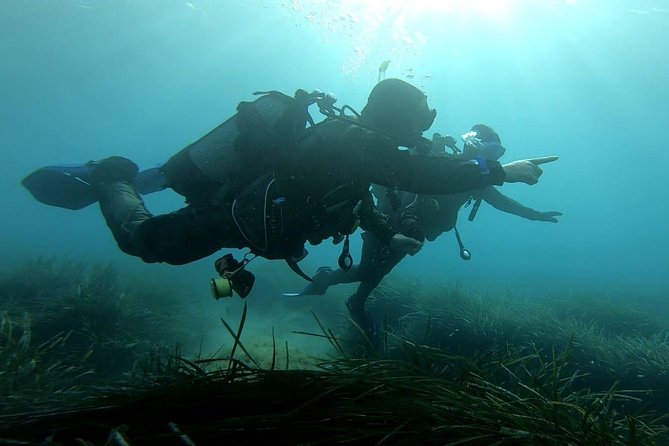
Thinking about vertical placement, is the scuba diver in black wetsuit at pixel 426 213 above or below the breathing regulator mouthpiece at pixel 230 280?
above

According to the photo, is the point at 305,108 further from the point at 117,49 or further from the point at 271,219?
the point at 117,49

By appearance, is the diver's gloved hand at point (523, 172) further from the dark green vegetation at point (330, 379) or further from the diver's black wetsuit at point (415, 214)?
the diver's black wetsuit at point (415, 214)

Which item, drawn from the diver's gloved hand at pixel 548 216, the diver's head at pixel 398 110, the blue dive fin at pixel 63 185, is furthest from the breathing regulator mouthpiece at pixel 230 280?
the diver's gloved hand at pixel 548 216

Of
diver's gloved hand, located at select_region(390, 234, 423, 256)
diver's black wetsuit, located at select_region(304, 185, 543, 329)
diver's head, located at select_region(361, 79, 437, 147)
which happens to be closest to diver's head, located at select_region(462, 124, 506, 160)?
diver's black wetsuit, located at select_region(304, 185, 543, 329)

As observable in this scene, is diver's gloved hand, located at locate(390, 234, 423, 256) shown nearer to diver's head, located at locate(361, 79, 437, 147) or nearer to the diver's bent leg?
A: diver's head, located at locate(361, 79, 437, 147)

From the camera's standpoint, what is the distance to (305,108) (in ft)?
10.7

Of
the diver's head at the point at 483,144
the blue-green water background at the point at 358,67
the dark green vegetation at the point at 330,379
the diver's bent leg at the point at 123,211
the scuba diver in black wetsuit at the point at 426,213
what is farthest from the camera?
the blue-green water background at the point at 358,67

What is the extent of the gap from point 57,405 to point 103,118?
85.6 metres

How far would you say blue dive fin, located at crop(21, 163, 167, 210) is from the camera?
4.29m

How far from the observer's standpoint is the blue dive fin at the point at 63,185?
14.1 feet

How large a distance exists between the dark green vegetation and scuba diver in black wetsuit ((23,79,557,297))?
1.07 m

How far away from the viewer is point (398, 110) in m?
3.33

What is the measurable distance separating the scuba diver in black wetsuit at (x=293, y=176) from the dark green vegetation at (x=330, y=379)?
3.52 feet

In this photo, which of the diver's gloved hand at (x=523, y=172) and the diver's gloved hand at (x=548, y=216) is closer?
the diver's gloved hand at (x=523, y=172)
